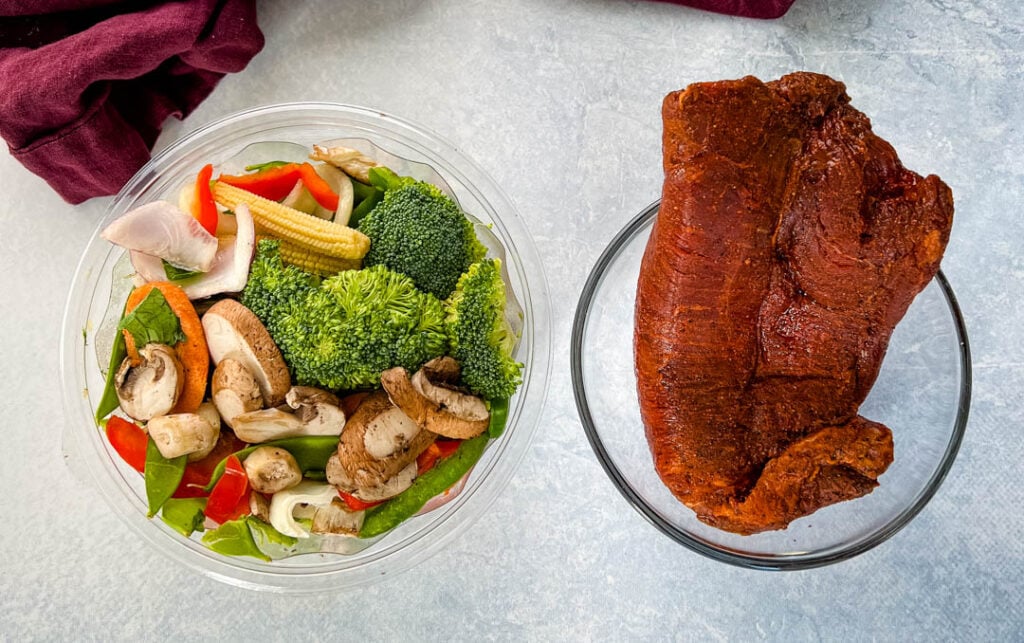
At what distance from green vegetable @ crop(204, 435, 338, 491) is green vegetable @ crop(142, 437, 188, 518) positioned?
0.05m

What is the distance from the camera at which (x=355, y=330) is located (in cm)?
129

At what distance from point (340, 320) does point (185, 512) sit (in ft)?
1.38

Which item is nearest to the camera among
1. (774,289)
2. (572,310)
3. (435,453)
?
(774,289)

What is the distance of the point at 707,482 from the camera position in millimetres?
1202

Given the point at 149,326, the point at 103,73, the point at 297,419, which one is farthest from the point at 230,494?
the point at 103,73

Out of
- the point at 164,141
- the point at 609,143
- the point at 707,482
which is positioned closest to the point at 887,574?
the point at 707,482

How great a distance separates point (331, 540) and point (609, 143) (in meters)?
0.91

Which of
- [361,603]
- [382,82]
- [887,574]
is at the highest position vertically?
[382,82]

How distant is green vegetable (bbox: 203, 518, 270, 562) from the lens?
1342 millimetres

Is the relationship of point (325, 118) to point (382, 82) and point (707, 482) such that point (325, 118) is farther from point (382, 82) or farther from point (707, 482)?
point (707, 482)

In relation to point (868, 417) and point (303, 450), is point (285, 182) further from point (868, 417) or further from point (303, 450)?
point (868, 417)

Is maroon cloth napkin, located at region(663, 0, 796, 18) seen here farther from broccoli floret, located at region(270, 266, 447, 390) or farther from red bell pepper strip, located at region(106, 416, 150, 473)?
red bell pepper strip, located at region(106, 416, 150, 473)

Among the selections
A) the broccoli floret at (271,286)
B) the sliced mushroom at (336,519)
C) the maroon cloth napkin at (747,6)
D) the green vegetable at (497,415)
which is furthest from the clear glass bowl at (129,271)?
the maroon cloth napkin at (747,6)

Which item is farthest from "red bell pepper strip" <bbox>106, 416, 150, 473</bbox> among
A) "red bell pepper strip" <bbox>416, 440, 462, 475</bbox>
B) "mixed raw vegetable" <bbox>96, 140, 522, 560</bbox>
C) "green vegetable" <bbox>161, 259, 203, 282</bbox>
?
"red bell pepper strip" <bbox>416, 440, 462, 475</bbox>
